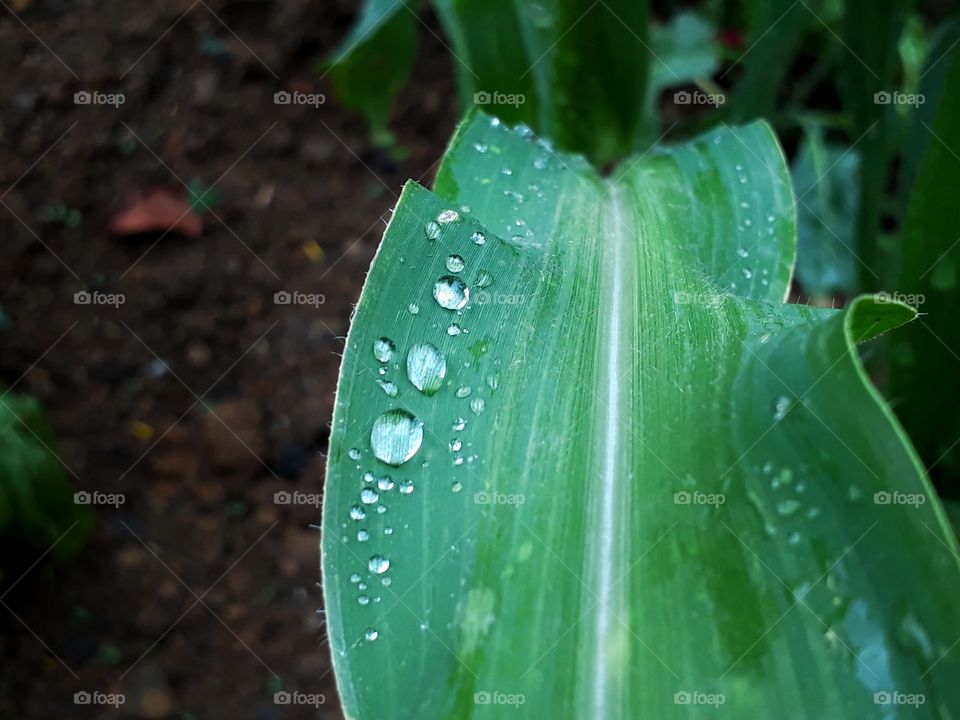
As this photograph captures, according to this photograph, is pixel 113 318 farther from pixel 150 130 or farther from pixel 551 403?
pixel 551 403

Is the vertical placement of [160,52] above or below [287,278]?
above

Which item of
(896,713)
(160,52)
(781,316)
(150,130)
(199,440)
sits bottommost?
(896,713)

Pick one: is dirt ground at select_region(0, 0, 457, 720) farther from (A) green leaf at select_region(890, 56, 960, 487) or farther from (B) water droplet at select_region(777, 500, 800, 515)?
(A) green leaf at select_region(890, 56, 960, 487)

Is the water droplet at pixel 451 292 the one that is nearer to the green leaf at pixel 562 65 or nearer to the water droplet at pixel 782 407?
the water droplet at pixel 782 407

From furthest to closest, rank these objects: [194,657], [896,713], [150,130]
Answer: [150,130] < [194,657] < [896,713]

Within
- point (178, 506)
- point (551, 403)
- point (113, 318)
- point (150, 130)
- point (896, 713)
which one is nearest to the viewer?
point (896, 713)

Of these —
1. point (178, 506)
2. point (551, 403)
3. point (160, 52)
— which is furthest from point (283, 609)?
point (160, 52)

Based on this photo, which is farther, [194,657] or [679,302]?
[194,657]
